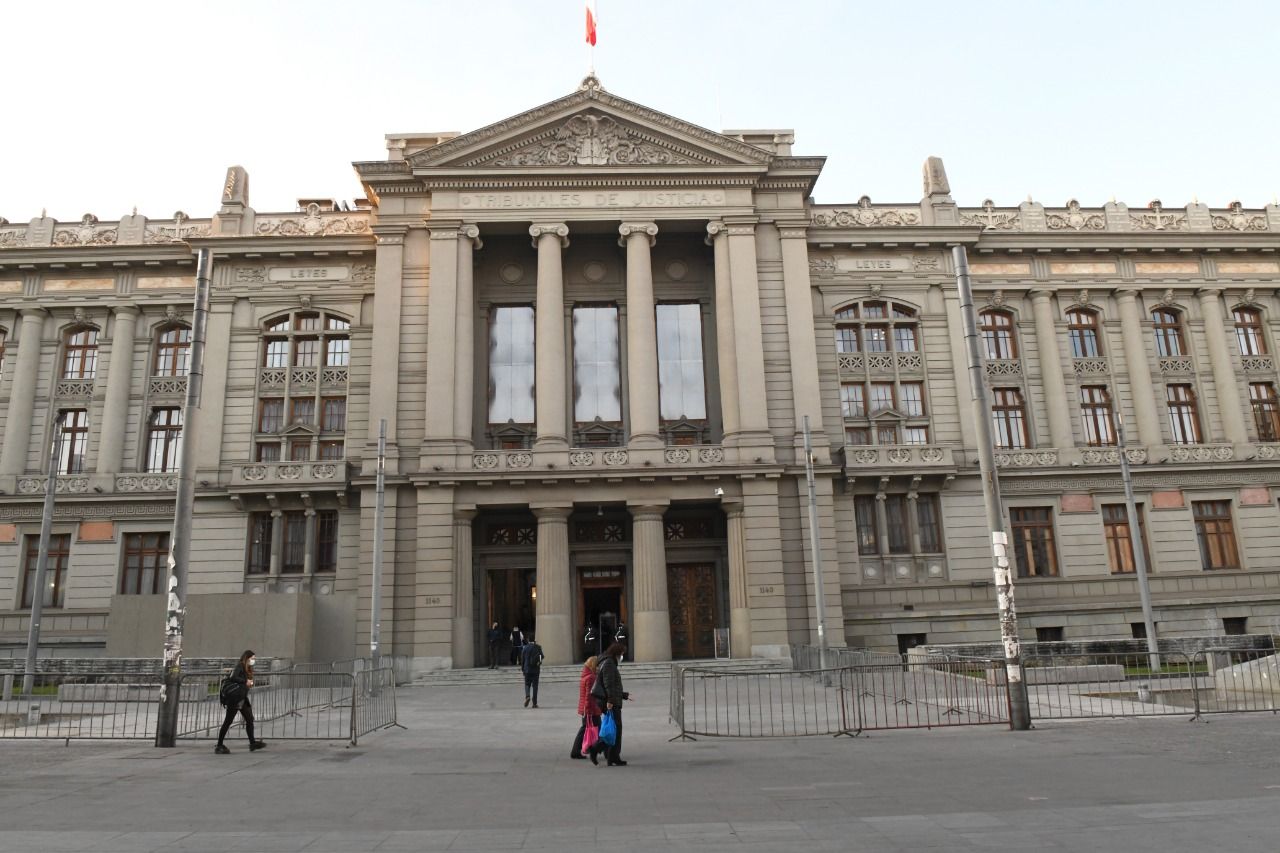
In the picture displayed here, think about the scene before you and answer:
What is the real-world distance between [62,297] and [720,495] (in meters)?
30.7

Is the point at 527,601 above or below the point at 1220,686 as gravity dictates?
above

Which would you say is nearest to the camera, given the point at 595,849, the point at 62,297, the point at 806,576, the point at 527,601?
the point at 595,849

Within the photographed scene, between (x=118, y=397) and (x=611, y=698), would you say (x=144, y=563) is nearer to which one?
(x=118, y=397)

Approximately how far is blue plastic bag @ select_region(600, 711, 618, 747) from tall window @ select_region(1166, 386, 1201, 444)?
119 feet

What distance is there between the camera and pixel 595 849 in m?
8.11

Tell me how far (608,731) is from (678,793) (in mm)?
2338

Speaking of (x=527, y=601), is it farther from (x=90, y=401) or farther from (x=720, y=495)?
(x=90, y=401)

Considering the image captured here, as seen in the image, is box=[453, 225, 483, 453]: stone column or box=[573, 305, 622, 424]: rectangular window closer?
box=[453, 225, 483, 453]: stone column

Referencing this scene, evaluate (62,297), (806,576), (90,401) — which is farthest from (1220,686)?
(62,297)

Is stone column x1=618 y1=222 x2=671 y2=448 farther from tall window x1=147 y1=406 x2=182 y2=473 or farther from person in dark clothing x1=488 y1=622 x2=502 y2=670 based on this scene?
tall window x1=147 y1=406 x2=182 y2=473

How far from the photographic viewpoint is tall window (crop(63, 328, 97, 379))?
39062 mm

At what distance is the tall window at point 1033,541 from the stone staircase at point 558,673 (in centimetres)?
1303

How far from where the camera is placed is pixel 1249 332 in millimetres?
41344

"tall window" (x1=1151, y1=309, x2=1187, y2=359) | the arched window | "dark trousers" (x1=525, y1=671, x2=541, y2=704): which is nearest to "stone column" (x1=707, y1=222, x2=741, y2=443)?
the arched window
